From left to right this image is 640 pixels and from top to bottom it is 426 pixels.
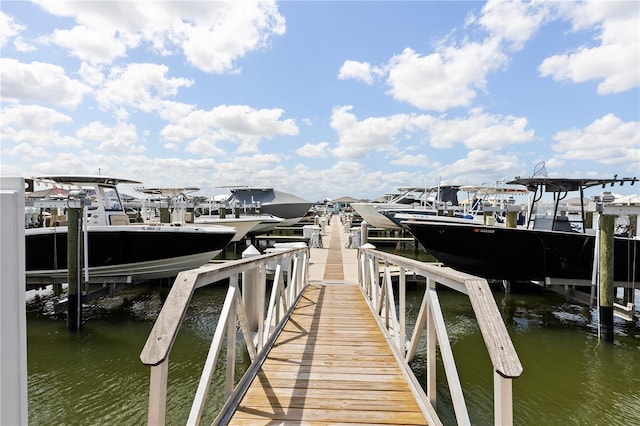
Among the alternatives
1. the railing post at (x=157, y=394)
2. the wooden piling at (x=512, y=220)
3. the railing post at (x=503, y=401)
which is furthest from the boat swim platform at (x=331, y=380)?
the wooden piling at (x=512, y=220)

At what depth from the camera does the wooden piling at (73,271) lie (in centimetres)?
809

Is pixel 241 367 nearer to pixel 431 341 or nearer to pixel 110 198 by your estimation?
pixel 431 341

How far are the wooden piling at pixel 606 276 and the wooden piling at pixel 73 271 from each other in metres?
11.8

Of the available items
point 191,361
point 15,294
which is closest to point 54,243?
point 191,361

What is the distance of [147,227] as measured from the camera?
32.5ft

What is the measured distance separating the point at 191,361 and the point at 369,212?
21.1 m

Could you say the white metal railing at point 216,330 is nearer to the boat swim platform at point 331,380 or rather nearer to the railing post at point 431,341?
the boat swim platform at point 331,380

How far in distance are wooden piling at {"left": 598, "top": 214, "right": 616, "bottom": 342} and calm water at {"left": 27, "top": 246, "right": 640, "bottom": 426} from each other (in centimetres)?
38

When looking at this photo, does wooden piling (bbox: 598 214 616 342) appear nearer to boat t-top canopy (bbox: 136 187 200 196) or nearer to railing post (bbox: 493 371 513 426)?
railing post (bbox: 493 371 513 426)

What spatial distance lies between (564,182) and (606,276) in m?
3.30

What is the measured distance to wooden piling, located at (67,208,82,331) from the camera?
8.09 metres

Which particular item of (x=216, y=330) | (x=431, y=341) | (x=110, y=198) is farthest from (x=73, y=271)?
(x=431, y=341)

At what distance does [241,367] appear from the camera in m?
6.46

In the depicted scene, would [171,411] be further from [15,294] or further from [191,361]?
[15,294]
